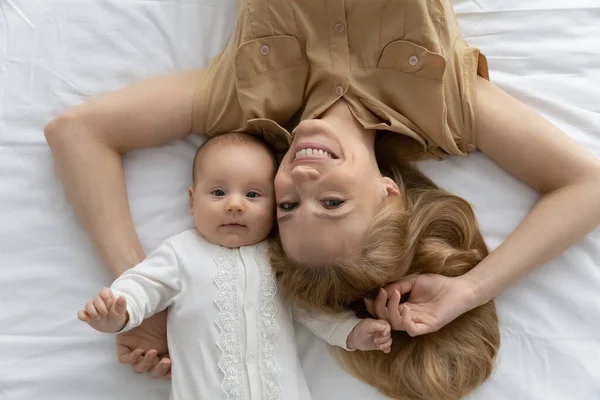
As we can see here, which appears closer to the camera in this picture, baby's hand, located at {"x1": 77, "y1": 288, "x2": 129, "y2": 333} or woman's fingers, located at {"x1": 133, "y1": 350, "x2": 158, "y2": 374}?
baby's hand, located at {"x1": 77, "y1": 288, "x2": 129, "y2": 333}

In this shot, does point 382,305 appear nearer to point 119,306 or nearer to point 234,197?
point 234,197

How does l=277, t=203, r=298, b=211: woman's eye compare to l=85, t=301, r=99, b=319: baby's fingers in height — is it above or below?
above

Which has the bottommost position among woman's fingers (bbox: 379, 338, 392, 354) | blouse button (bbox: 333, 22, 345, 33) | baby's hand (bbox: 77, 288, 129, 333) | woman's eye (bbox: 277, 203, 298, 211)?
woman's fingers (bbox: 379, 338, 392, 354)

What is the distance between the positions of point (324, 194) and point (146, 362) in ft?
1.44

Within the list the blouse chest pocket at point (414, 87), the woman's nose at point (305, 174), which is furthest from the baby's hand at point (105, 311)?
the blouse chest pocket at point (414, 87)

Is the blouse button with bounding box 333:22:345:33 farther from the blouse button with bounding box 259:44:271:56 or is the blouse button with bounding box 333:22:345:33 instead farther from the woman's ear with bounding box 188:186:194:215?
the woman's ear with bounding box 188:186:194:215

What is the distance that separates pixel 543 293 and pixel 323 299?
1.38 feet

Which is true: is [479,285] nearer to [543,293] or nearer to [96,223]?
[543,293]

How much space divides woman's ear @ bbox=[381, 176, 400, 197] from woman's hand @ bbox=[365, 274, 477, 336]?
16 centimetres

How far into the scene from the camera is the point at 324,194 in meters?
1.07

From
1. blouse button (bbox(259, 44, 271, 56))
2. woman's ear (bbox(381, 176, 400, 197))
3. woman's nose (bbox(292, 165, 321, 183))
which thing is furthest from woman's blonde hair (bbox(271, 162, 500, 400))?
blouse button (bbox(259, 44, 271, 56))

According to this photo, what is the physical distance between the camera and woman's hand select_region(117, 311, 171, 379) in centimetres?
113

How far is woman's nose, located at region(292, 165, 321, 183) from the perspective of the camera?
1.07 m

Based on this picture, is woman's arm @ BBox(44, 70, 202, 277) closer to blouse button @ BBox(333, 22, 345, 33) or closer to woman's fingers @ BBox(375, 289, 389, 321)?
blouse button @ BBox(333, 22, 345, 33)
